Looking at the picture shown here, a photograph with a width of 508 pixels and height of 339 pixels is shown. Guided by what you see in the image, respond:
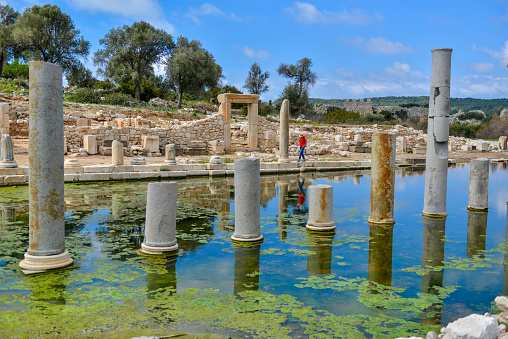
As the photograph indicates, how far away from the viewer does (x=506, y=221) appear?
924cm

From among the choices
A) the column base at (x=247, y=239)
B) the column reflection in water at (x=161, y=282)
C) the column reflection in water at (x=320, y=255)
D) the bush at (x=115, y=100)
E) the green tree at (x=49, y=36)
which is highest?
the green tree at (x=49, y=36)

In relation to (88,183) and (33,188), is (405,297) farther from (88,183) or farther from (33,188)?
(88,183)

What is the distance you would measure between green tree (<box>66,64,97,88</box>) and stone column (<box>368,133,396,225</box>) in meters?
43.4

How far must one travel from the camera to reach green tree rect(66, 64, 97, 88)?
45.7 metres

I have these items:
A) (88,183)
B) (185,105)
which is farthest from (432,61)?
(185,105)

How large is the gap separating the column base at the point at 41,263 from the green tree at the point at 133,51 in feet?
123

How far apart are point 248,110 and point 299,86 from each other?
28.3 m

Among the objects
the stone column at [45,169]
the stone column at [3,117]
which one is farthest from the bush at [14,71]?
the stone column at [45,169]

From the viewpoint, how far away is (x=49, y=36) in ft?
141

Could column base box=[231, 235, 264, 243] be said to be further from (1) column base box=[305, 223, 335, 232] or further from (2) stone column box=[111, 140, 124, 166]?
(2) stone column box=[111, 140, 124, 166]

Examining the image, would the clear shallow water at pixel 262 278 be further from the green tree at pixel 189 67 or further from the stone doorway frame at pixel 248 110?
the green tree at pixel 189 67

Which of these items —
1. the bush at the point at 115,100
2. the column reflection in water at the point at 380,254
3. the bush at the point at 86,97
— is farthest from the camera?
the bush at the point at 115,100

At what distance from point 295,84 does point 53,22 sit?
2727 cm

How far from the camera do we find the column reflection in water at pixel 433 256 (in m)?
4.68
